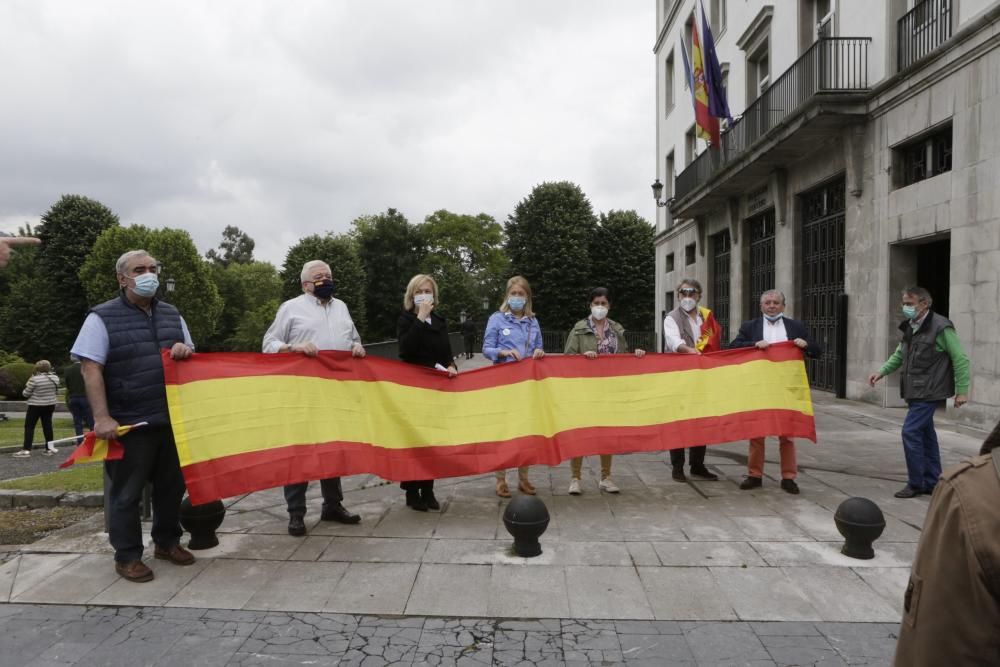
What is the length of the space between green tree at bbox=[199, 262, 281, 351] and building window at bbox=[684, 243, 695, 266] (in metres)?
42.3

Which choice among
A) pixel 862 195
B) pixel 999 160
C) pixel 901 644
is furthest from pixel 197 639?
pixel 862 195

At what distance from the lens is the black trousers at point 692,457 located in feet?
23.6

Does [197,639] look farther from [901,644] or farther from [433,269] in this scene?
[433,269]

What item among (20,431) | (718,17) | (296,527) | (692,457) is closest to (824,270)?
(692,457)

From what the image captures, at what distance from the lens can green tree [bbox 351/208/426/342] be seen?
2360 inches

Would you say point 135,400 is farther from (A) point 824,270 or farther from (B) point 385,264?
(B) point 385,264

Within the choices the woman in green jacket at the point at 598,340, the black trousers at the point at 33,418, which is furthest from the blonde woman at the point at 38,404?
the woman in green jacket at the point at 598,340

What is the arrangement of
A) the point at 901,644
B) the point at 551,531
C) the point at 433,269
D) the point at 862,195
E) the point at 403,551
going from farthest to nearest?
the point at 433,269
the point at 862,195
the point at 551,531
the point at 403,551
the point at 901,644

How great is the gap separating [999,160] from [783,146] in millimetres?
6316

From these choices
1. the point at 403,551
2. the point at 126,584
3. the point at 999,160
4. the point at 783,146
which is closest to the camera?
the point at 126,584

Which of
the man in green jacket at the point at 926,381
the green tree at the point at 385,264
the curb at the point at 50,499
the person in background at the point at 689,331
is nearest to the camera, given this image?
the man in green jacket at the point at 926,381

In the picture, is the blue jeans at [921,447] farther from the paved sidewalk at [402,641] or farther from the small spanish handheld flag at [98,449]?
the small spanish handheld flag at [98,449]

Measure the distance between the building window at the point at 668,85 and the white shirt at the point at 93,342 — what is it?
1184 inches

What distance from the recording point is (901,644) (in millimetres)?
1264
